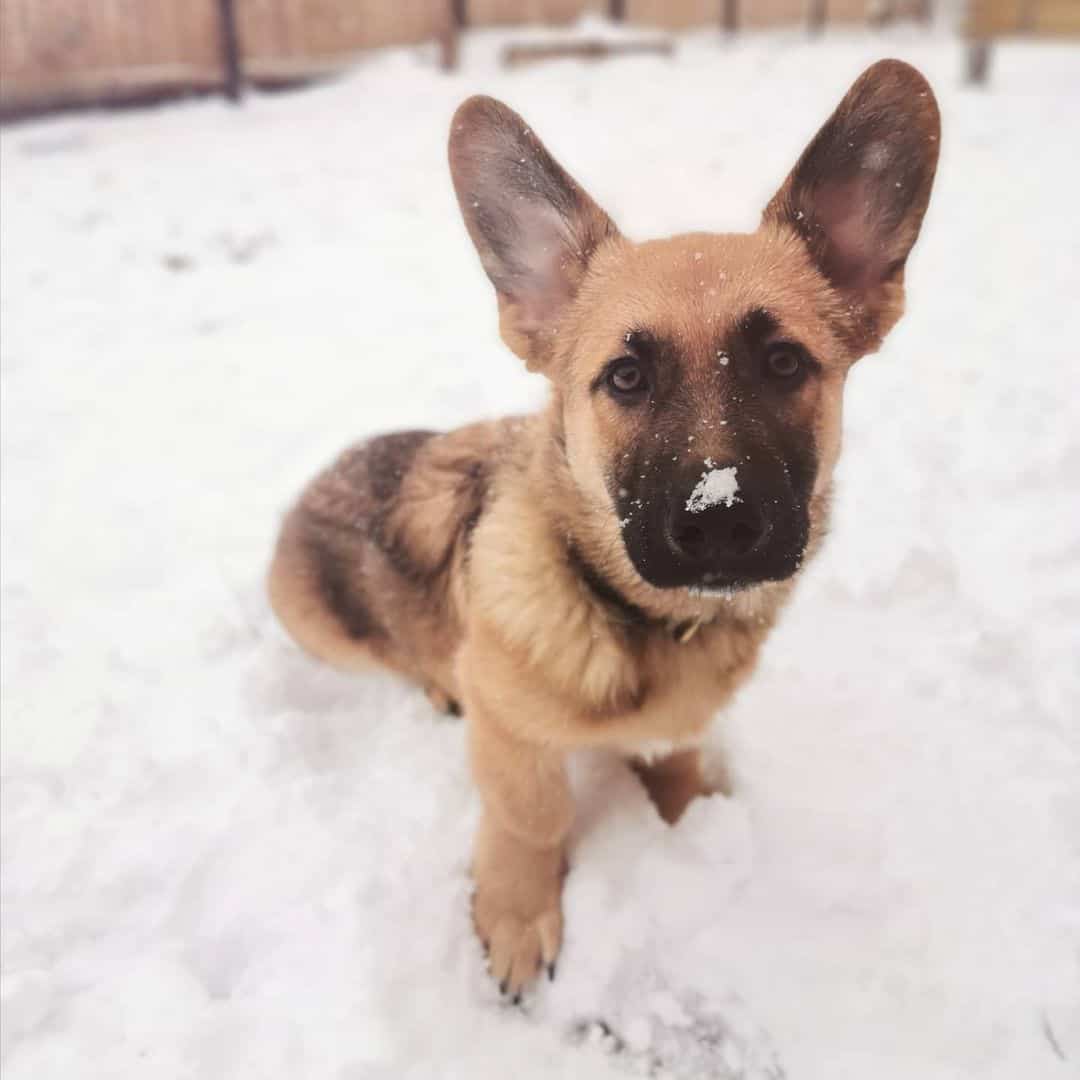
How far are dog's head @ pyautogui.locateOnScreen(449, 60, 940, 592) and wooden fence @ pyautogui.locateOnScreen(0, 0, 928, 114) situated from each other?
108 inches

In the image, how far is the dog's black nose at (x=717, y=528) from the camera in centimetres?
184

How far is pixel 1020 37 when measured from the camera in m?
14.7

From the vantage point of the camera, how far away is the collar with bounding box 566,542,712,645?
2424mm

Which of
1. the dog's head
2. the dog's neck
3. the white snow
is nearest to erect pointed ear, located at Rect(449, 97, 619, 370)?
the dog's head

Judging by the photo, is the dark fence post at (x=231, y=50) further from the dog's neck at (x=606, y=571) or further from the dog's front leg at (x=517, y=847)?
the dog's front leg at (x=517, y=847)

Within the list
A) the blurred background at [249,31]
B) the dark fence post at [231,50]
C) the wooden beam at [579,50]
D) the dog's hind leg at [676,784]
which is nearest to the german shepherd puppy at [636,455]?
the dog's hind leg at [676,784]

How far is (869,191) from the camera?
2.27m

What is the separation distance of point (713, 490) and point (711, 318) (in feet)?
1.70

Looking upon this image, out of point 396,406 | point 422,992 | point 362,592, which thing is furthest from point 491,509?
point 396,406

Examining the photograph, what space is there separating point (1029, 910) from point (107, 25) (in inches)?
266

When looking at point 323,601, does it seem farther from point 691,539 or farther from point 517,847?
point 691,539

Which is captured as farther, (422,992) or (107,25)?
(107,25)

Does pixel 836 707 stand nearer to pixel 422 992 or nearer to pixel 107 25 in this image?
pixel 422 992

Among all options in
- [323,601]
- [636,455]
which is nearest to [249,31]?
[323,601]
